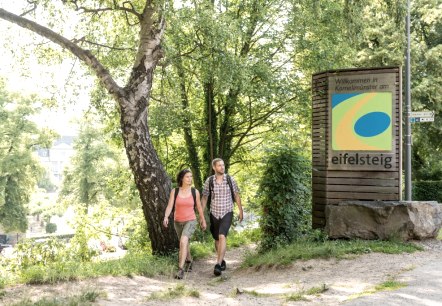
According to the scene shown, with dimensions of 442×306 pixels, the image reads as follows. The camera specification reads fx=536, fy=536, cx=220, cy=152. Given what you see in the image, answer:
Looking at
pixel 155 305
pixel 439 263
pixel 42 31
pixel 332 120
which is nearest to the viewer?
pixel 155 305

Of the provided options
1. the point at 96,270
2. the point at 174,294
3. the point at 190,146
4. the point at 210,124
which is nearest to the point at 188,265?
the point at 96,270

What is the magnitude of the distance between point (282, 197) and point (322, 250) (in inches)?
54.8

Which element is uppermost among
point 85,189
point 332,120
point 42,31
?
point 42,31

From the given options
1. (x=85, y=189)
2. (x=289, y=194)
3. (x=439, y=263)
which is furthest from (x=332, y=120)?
(x=85, y=189)

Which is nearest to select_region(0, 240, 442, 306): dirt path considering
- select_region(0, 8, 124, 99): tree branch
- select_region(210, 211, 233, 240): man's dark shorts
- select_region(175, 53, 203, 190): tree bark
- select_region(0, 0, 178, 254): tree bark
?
select_region(210, 211, 233, 240): man's dark shorts

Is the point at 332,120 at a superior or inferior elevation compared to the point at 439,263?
superior

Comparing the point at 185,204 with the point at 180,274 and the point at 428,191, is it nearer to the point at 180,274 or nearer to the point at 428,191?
the point at 180,274

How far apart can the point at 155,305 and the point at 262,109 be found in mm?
11866

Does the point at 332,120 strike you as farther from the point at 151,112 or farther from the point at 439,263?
the point at 151,112

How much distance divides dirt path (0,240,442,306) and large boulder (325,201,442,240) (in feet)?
1.49

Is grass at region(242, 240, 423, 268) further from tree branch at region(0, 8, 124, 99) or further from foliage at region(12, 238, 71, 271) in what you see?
tree branch at region(0, 8, 124, 99)

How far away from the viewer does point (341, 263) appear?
8391 mm

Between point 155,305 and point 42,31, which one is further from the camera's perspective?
point 42,31

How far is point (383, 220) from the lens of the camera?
9945 mm
